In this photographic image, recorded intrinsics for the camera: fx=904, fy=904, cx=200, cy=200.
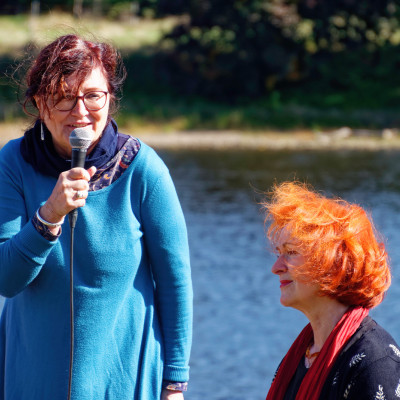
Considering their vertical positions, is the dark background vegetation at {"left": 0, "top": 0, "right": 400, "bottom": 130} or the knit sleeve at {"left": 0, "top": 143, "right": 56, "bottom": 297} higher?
the knit sleeve at {"left": 0, "top": 143, "right": 56, "bottom": 297}

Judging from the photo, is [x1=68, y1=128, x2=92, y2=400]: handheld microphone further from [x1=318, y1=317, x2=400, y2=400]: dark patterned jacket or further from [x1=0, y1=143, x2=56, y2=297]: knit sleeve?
[x1=318, y1=317, x2=400, y2=400]: dark patterned jacket

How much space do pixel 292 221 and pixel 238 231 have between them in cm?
1083

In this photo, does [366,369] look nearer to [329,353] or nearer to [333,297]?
[329,353]

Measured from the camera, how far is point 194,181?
1847cm

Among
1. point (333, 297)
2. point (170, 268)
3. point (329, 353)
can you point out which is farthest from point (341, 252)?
point (170, 268)

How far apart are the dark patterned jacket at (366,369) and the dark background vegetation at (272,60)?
26.3 meters

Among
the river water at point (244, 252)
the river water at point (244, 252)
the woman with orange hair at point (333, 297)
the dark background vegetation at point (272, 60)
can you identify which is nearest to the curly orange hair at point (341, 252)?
the woman with orange hair at point (333, 297)

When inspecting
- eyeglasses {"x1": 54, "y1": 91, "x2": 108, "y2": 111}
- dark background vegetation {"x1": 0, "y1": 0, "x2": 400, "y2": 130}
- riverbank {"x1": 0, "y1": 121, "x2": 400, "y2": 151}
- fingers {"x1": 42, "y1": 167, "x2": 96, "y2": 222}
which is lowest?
riverbank {"x1": 0, "y1": 121, "x2": 400, "y2": 151}

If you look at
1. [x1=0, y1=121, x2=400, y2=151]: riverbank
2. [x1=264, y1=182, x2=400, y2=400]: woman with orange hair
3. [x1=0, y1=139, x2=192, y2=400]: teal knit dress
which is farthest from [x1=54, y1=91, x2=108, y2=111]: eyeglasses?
[x1=0, y1=121, x2=400, y2=151]: riverbank

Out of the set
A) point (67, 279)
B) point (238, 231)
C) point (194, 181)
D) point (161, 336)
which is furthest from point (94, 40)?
point (194, 181)

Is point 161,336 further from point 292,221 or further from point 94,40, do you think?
point 94,40

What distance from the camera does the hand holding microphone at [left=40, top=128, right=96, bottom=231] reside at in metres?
2.53

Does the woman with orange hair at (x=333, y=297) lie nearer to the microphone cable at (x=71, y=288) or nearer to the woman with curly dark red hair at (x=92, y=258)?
the woman with curly dark red hair at (x=92, y=258)

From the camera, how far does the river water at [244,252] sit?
7902 millimetres
